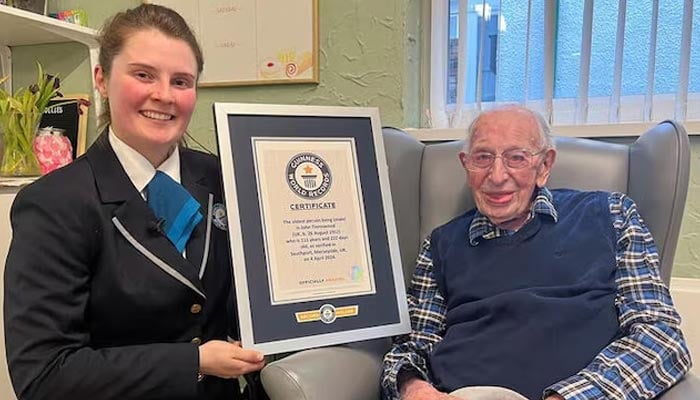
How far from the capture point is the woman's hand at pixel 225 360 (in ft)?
3.39

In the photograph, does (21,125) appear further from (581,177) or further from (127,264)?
(581,177)

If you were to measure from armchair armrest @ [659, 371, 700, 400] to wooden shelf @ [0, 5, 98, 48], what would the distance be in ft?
5.49

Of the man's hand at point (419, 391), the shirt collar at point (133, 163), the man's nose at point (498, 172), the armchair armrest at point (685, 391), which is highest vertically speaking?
the shirt collar at point (133, 163)

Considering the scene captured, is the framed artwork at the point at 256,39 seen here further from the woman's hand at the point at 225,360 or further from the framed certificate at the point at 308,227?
the woman's hand at the point at 225,360

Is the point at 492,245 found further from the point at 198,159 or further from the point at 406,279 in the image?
the point at 198,159

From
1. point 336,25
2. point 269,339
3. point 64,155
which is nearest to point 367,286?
point 269,339

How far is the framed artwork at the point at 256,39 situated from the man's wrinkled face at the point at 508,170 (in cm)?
73

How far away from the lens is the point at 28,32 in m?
1.95

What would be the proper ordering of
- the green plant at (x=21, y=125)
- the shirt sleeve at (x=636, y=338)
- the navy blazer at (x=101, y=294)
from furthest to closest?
the green plant at (x=21, y=125) < the shirt sleeve at (x=636, y=338) < the navy blazer at (x=101, y=294)

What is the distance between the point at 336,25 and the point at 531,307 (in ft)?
3.49

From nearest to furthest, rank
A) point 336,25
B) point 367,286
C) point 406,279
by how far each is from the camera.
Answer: point 367,286
point 406,279
point 336,25

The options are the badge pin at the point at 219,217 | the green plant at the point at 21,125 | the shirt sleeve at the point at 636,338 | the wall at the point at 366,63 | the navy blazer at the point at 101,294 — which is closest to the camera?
the navy blazer at the point at 101,294

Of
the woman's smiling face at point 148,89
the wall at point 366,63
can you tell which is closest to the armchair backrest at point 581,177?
the wall at point 366,63

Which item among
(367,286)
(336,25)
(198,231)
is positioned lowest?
(367,286)
